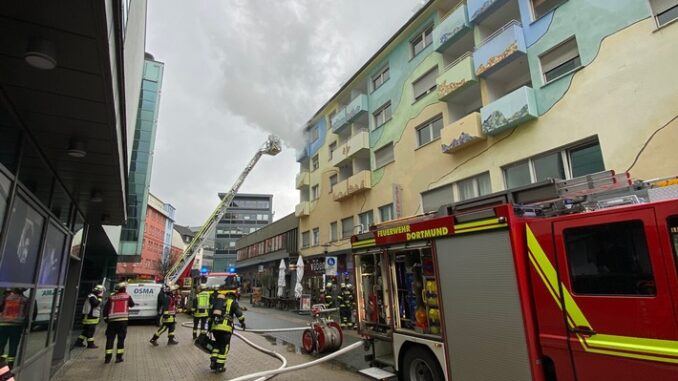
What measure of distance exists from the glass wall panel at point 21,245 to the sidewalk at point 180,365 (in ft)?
11.1

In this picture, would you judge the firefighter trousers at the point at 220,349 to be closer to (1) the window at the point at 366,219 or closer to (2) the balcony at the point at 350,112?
(1) the window at the point at 366,219

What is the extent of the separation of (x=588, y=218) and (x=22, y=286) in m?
6.91

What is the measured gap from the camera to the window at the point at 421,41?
17.5m

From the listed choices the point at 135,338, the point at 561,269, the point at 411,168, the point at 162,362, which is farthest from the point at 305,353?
the point at 411,168

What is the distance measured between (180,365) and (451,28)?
48.7 feet

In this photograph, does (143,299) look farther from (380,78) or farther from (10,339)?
(380,78)

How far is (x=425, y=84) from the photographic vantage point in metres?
17.2

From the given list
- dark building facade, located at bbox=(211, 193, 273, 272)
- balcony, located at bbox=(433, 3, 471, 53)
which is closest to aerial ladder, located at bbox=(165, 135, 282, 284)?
balcony, located at bbox=(433, 3, 471, 53)

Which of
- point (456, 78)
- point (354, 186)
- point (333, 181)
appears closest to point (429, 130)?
point (456, 78)

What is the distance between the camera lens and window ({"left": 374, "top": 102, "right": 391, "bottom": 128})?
65.2ft

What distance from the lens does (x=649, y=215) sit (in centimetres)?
356

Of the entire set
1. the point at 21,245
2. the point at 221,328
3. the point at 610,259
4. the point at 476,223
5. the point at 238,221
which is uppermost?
the point at 238,221

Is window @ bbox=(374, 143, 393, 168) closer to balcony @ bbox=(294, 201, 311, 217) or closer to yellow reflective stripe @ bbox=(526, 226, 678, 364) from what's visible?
balcony @ bbox=(294, 201, 311, 217)

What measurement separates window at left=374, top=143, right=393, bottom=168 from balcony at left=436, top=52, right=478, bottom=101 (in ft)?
15.0
